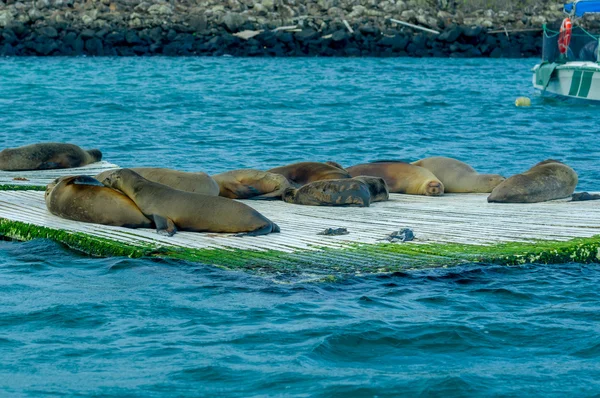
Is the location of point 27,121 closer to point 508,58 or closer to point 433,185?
point 433,185

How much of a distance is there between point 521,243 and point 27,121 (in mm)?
16675

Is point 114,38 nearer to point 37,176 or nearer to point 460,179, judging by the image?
point 37,176

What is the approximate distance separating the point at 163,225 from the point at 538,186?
4.15 m

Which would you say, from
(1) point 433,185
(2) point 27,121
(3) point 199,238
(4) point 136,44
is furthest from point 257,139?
(4) point 136,44

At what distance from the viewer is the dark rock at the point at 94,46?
48.5m

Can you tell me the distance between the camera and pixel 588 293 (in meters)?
7.90

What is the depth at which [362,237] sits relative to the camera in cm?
892

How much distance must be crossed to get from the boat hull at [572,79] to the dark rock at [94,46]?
24.2 meters

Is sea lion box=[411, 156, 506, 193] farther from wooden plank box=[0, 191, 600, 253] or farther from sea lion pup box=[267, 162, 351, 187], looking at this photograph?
sea lion pup box=[267, 162, 351, 187]

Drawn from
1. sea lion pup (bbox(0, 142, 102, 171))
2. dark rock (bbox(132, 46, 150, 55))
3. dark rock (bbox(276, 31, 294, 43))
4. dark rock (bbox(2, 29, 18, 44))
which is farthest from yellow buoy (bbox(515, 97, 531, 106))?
dark rock (bbox(2, 29, 18, 44))

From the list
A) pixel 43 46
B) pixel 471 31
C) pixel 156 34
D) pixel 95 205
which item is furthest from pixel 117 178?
pixel 471 31

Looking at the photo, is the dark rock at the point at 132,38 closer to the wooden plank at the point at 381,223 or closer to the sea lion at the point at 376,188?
the wooden plank at the point at 381,223

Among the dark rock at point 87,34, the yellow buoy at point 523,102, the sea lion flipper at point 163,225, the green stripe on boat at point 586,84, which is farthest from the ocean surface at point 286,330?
the dark rock at point 87,34

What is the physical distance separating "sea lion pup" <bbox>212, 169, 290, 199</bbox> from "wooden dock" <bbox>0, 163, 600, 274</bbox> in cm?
21
